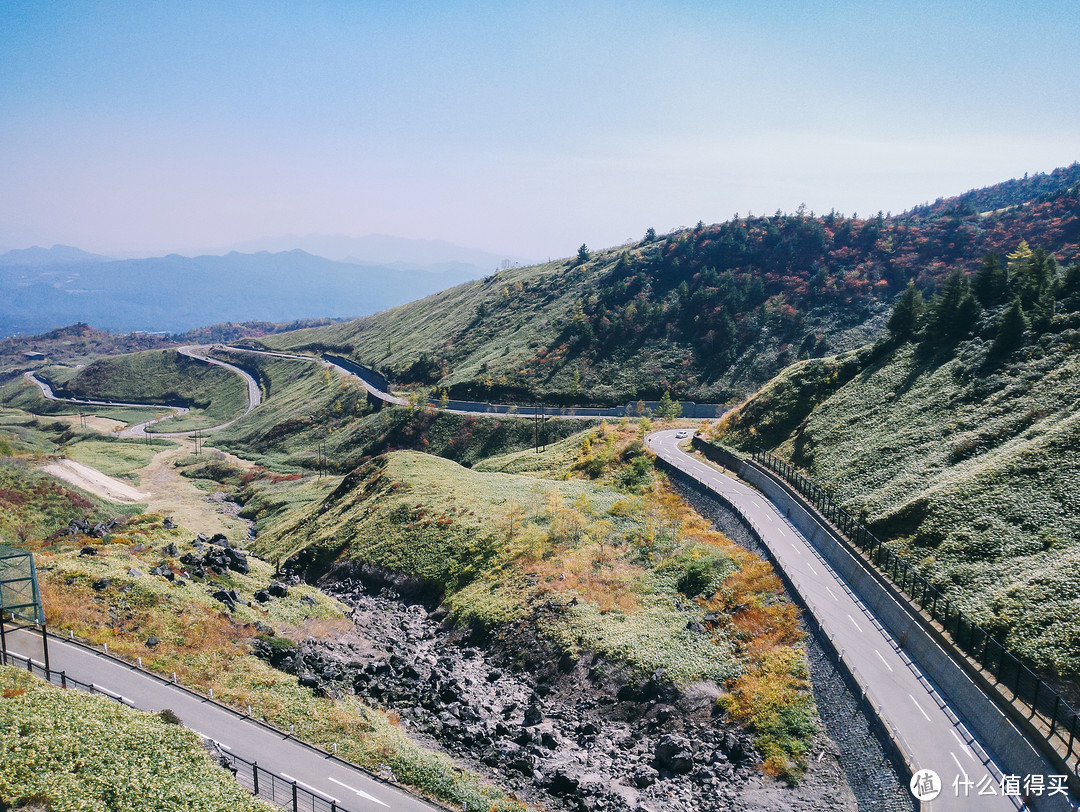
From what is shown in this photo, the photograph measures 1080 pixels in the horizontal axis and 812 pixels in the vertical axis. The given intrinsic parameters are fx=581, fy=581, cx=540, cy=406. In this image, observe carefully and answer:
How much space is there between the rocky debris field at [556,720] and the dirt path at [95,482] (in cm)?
6209

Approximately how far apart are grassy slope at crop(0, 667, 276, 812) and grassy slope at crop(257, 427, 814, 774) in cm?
1877

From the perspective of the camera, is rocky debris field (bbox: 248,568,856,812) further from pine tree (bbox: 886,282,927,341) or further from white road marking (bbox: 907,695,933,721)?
pine tree (bbox: 886,282,927,341)

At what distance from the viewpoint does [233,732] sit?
77.8 feet

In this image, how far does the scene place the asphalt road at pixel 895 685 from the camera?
20859 millimetres

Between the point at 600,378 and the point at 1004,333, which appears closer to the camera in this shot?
the point at 1004,333

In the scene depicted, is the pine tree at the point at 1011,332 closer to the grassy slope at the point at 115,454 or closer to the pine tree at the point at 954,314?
the pine tree at the point at 954,314

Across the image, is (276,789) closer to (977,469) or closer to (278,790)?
(278,790)

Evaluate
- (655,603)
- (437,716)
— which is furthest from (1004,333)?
(437,716)

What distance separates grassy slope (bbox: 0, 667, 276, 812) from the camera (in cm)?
1769

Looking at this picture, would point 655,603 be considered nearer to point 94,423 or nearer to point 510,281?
point 510,281

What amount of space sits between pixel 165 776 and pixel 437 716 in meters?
13.0

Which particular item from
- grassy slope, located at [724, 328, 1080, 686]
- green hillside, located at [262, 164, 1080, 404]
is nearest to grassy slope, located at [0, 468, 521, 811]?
grassy slope, located at [724, 328, 1080, 686]

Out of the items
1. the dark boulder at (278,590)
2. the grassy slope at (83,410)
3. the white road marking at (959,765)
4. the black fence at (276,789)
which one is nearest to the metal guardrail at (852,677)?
the white road marking at (959,765)

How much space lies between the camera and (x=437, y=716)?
96.7 ft
